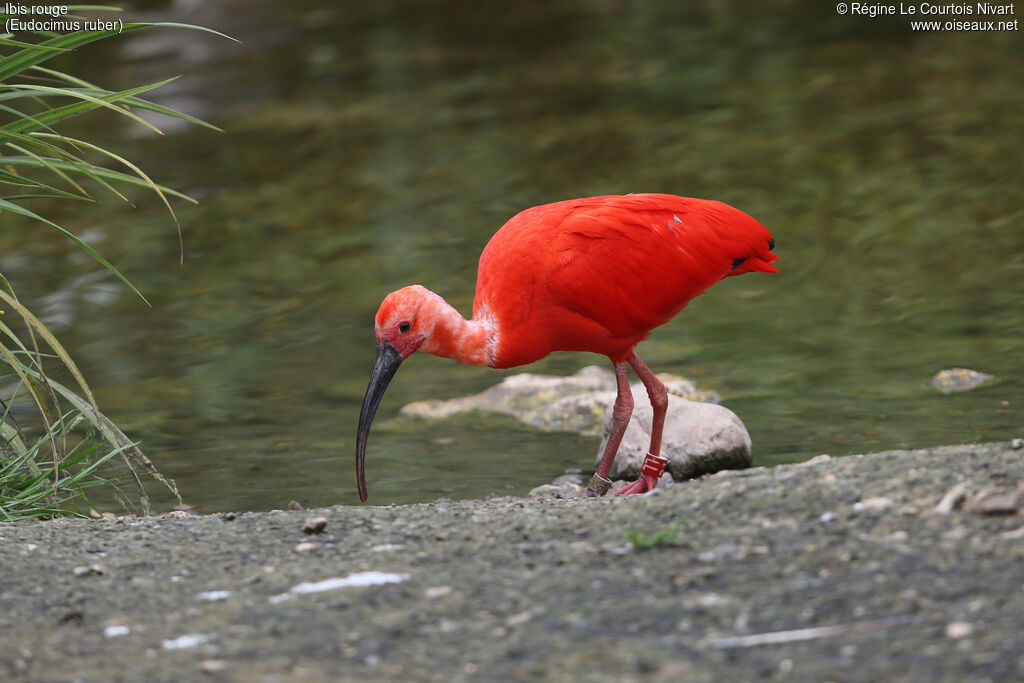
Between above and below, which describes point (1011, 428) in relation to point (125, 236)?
below

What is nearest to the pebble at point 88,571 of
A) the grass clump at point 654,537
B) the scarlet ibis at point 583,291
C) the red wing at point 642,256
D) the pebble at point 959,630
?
the grass clump at point 654,537

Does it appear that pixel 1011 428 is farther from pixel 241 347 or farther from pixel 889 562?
pixel 241 347

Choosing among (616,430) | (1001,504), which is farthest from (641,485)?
(1001,504)

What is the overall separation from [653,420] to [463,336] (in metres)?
0.94

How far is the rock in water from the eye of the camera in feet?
17.8

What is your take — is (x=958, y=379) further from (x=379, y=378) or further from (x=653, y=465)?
(x=379, y=378)

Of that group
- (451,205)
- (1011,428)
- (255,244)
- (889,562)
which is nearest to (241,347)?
(255,244)

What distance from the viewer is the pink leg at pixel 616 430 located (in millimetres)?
4996

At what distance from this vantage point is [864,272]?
805 cm

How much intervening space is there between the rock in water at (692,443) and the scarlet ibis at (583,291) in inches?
14.0

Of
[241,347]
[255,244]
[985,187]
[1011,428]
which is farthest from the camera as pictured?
[255,244]

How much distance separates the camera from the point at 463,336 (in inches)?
188

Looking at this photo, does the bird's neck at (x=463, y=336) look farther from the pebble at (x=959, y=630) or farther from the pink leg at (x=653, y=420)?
the pebble at (x=959, y=630)

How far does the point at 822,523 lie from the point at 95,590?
189 centimetres
